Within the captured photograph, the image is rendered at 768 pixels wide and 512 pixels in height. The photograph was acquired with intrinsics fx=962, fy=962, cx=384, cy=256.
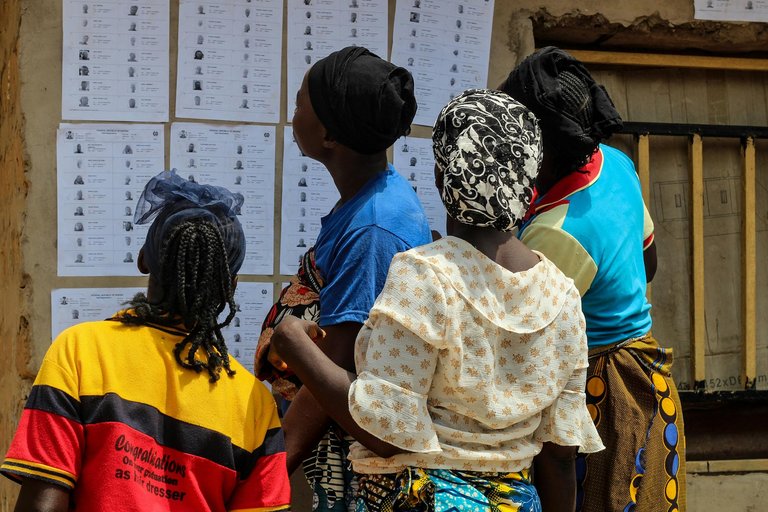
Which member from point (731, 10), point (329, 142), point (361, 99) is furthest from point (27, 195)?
point (731, 10)

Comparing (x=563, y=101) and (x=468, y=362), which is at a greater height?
(x=563, y=101)

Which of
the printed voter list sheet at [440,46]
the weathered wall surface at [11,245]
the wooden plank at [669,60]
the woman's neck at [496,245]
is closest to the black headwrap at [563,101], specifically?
the woman's neck at [496,245]

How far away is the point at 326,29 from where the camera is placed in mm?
3684

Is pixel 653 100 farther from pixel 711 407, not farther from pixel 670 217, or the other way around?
pixel 711 407

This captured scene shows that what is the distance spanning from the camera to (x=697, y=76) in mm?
4289

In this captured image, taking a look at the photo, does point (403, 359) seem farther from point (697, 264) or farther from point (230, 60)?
point (697, 264)

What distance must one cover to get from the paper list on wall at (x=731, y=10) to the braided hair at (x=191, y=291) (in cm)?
266

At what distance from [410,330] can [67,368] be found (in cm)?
73

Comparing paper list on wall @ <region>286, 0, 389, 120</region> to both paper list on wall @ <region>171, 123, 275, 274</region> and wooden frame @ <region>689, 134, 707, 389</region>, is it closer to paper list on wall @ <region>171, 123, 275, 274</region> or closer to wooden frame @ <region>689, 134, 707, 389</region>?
paper list on wall @ <region>171, 123, 275, 274</region>

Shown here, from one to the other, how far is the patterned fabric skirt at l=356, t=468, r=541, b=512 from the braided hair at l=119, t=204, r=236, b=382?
1.46 ft

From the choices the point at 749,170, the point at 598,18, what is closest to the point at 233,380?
the point at 598,18

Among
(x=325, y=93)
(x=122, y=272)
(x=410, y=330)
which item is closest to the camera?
(x=410, y=330)

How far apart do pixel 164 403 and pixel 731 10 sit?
3.07 metres

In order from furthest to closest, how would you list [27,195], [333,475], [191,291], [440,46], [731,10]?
1. [731,10]
2. [440,46]
3. [27,195]
4. [333,475]
5. [191,291]
